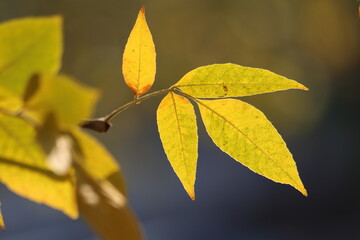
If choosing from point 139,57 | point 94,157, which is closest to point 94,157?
point 94,157

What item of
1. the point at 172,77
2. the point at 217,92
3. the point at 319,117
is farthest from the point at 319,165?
the point at 217,92

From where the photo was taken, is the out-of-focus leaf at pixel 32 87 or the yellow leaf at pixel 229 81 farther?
the yellow leaf at pixel 229 81

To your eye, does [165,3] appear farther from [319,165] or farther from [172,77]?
[319,165]

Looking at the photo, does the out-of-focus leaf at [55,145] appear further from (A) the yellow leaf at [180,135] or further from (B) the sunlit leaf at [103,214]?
(A) the yellow leaf at [180,135]

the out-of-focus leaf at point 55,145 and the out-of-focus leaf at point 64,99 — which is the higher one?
the out-of-focus leaf at point 64,99

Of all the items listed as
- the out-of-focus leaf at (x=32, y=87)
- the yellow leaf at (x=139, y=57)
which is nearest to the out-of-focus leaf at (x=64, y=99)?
the out-of-focus leaf at (x=32, y=87)

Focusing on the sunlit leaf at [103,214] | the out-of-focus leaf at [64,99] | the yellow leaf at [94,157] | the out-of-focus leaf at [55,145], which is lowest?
the sunlit leaf at [103,214]
